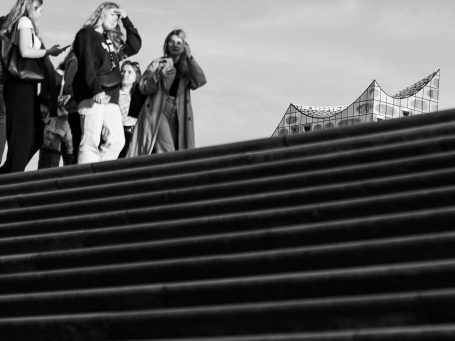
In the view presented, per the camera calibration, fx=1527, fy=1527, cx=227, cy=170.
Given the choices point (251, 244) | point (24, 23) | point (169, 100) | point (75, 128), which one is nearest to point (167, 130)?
point (169, 100)

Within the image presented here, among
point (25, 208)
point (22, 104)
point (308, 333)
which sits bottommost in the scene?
point (308, 333)

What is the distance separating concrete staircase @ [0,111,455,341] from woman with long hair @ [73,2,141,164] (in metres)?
1.92

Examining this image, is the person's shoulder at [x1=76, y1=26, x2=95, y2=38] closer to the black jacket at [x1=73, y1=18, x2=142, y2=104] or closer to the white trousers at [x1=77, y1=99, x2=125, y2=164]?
the black jacket at [x1=73, y1=18, x2=142, y2=104]

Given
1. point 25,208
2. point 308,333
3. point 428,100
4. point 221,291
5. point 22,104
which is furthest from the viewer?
point 428,100

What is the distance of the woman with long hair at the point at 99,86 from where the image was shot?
13.9 meters

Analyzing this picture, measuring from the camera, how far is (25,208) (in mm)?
11695

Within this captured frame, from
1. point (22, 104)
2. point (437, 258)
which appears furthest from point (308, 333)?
point (22, 104)

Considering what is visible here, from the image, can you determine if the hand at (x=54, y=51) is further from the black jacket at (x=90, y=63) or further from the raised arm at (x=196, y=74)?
the raised arm at (x=196, y=74)

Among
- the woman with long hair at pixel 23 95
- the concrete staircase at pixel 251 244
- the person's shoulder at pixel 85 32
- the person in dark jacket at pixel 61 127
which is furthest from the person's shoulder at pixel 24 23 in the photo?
the concrete staircase at pixel 251 244

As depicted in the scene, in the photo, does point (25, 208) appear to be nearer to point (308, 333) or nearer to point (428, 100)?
point (308, 333)

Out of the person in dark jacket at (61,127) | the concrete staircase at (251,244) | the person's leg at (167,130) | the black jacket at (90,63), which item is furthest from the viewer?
the person's leg at (167,130)

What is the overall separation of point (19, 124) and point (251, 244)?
4911mm

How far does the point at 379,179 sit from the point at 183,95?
5.25 m

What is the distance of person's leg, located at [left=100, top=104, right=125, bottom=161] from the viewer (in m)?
13.9
